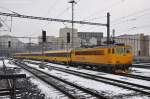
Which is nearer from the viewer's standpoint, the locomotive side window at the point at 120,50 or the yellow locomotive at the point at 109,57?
the yellow locomotive at the point at 109,57

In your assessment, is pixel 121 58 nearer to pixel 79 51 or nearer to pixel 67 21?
pixel 79 51

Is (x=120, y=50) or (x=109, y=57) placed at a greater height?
(x=120, y=50)

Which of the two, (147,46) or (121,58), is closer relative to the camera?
(121,58)

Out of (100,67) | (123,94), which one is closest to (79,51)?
(100,67)

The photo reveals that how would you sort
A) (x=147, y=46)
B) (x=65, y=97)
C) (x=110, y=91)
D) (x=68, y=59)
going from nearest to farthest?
(x=65, y=97)
(x=110, y=91)
(x=68, y=59)
(x=147, y=46)

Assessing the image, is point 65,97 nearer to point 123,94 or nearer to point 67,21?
point 123,94

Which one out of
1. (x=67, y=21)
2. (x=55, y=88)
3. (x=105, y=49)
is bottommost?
(x=55, y=88)

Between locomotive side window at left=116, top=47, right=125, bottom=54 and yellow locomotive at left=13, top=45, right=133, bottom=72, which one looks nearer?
yellow locomotive at left=13, top=45, right=133, bottom=72

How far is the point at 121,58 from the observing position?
26.3 meters

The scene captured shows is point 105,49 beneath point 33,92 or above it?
above

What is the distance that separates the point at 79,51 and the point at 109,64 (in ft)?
34.8

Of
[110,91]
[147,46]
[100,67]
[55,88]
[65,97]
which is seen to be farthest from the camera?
[147,46]

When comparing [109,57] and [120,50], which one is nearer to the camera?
[109,57]

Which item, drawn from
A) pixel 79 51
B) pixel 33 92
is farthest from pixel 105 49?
pixel 33 92
